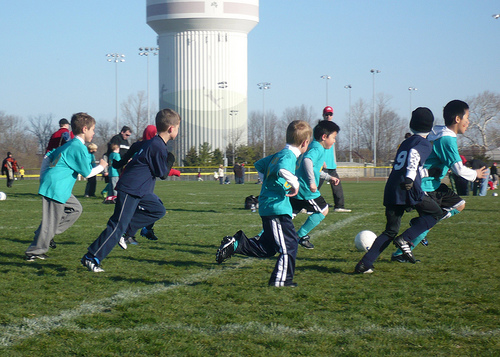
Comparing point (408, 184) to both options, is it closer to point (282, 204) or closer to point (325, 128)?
point (282, 204)

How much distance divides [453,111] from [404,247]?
5.15 ft

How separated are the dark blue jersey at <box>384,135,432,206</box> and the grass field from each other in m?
0.76

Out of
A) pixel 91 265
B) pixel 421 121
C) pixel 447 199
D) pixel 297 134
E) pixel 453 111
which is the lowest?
pixel 91 265

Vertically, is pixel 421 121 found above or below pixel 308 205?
above

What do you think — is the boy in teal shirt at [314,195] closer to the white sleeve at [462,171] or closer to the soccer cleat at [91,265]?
the white sleeve at [462,171]

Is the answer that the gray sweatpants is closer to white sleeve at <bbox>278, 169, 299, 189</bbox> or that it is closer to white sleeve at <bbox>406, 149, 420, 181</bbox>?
white sleeve at <bbox>278, 169, 299, 189</bbox>

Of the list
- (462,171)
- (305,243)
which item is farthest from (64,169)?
(462,171)

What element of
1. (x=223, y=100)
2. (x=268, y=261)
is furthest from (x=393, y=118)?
(x=268, y=261)

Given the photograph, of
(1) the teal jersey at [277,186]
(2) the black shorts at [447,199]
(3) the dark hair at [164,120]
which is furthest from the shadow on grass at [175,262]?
(2) the black shorts at [447,199]

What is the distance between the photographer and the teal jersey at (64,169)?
6254mm

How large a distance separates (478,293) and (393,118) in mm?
89176

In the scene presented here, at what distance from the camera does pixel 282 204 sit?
5.16 m

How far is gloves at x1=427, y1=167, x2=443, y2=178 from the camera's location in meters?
6.15

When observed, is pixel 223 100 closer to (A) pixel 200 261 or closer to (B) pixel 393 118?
(B) pixel 393 118
